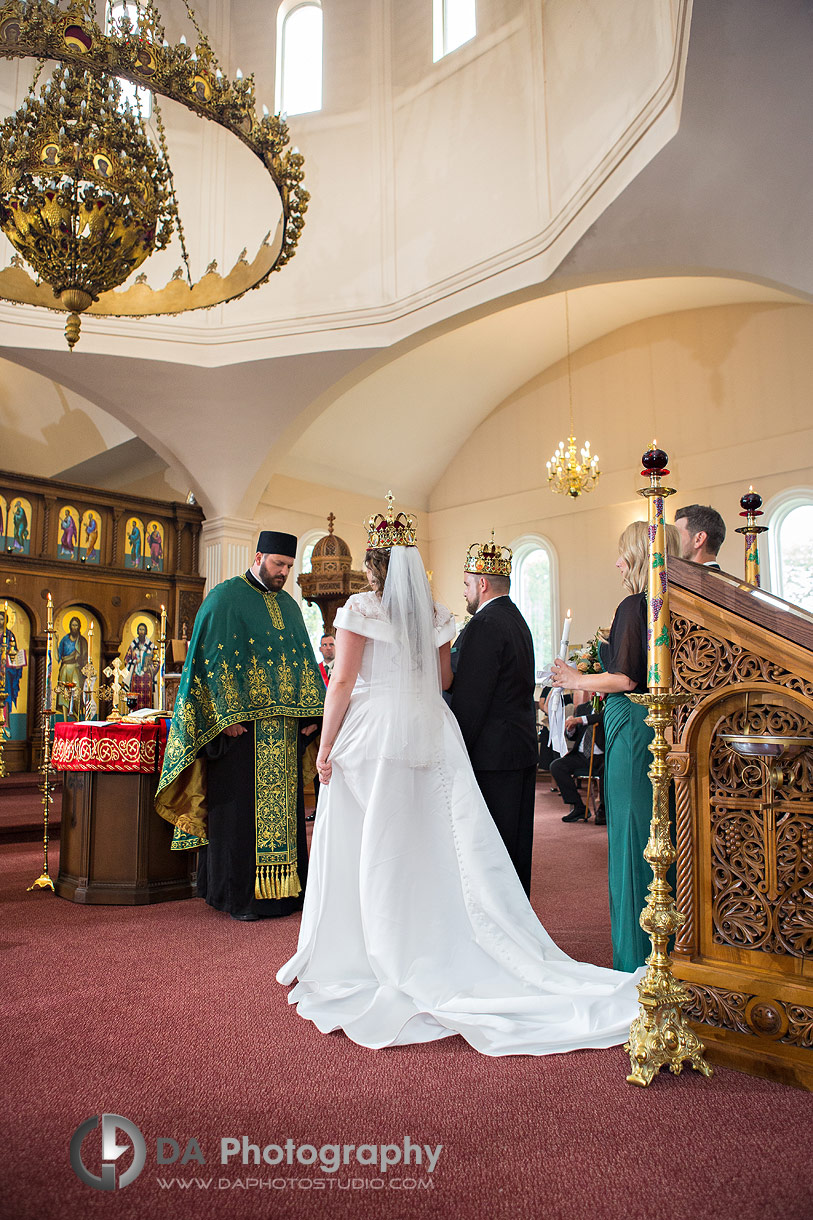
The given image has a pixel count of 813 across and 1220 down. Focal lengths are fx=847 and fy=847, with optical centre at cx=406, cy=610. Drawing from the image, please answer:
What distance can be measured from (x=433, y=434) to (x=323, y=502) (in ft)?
8.78

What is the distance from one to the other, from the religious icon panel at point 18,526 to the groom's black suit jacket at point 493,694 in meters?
9.81

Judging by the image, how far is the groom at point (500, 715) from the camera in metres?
3.61

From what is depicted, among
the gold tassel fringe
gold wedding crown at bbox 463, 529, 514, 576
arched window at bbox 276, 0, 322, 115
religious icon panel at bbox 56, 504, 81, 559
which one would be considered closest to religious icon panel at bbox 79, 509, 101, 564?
religious icon panel at bbox 56, 504, 81, 559

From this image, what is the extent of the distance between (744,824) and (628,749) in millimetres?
583

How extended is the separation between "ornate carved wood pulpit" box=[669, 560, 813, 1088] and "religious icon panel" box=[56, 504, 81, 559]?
1113cm

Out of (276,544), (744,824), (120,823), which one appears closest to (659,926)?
(744,824)

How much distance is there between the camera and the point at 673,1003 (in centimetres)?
242

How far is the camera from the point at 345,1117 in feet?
7.20

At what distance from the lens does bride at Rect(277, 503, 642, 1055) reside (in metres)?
2.80

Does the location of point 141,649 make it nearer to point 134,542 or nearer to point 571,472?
point 134,542

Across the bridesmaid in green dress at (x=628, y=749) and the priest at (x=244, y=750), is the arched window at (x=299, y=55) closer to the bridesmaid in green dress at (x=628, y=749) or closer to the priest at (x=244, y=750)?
the priest at (x=244, y=750)

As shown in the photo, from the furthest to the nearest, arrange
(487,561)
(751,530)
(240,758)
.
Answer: (240,758) → (487,561) → (751,530)

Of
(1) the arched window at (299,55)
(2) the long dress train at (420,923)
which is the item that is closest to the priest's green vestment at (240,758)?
(2) the long dress train at (420,923)

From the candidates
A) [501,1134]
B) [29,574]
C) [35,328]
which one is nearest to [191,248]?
[35,328]
